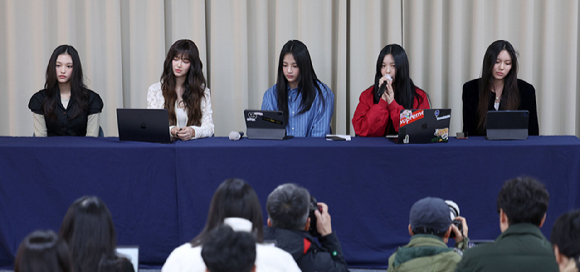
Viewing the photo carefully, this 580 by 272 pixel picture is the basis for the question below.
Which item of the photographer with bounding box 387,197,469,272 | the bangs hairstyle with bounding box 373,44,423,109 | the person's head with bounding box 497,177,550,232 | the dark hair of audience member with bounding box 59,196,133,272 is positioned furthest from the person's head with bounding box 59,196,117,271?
the bangs hairstyle with bounding box 373,44,423,109

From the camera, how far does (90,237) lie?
1583 millimetres

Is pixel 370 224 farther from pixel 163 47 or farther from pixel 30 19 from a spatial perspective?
pixel 30 19

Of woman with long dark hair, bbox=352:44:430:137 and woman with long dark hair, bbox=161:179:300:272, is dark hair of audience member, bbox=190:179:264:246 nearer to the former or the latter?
woman with long dark hair, bbox=161:179:300:272

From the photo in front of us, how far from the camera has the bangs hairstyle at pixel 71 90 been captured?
12.4ft

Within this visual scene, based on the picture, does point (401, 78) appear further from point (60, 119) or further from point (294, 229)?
point (60, 119)

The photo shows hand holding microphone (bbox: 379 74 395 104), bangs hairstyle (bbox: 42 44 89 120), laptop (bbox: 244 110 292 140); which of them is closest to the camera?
laptop (bbox: 244 110 292 140)

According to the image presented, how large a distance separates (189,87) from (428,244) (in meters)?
2.41

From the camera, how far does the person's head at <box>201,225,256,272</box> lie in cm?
137

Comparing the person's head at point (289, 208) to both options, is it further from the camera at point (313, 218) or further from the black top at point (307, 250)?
the camera at point (313, 218)

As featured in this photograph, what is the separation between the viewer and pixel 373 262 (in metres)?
3.12

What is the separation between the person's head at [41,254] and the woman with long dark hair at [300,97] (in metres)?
2.63

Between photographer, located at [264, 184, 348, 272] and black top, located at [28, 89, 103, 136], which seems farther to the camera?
black top, located at [28, 89, 103, 136]

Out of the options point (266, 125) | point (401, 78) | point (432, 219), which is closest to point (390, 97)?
point (401, 78)

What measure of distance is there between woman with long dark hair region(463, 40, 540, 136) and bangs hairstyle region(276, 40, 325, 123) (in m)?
1.11
